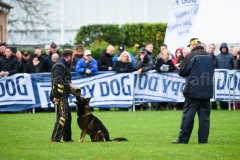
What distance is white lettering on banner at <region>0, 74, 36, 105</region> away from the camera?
23.5 metres

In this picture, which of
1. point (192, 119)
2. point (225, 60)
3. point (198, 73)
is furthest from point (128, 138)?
point (225, 60)

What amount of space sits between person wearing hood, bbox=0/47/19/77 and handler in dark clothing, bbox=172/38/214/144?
10.6 metres

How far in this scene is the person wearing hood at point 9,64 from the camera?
78.0ft

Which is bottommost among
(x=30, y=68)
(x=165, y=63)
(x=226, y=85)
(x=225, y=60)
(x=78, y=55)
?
(x=226, y=85)

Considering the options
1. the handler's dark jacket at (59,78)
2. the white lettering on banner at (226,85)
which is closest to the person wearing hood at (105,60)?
the white lettering on banner at (226,85)

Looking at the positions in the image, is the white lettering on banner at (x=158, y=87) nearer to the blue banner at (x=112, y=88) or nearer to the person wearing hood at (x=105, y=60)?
the blue banner at (x=112, y=88)

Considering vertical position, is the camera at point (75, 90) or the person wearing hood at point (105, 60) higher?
the person wearing hood at point (105, 60)

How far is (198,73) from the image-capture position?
14250 millimetres

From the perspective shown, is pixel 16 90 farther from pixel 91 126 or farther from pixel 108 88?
pixel 91 126

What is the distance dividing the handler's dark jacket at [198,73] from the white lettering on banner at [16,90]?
10211mm

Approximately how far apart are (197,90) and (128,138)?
7.69 feet

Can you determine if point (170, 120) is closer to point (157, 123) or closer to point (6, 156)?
point (157, 123)

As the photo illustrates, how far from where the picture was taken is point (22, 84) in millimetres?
23578

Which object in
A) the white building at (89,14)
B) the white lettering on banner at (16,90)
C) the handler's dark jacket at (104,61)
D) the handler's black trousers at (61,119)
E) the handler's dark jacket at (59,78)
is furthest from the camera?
the white building at (89,14)
